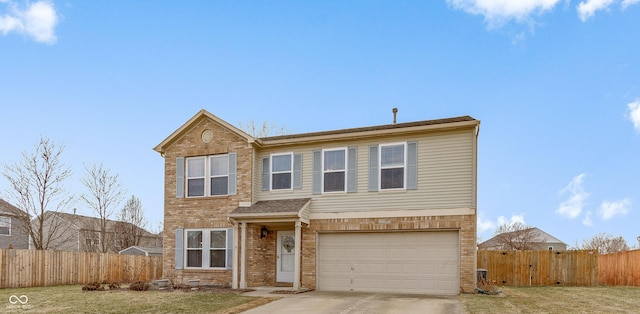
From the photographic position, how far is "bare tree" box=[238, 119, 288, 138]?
3173cm

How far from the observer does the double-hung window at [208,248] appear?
1650 centimetres

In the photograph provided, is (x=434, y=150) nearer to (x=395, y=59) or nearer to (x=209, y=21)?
(x=395, y=59)

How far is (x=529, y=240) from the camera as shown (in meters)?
37.1

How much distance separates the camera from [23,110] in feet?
60.4

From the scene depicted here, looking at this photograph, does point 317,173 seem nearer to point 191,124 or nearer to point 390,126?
point 390,126

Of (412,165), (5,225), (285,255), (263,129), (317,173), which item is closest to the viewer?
(412,165)

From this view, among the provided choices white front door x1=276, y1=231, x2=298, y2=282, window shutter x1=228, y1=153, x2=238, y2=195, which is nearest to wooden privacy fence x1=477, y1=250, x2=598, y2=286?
white front door x1=276, y1=231, x2=298, y2=282

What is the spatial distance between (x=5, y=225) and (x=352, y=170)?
27386mm

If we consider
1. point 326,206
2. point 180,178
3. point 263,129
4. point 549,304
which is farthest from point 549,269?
point 263,129

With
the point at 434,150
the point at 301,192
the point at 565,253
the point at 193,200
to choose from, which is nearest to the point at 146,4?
the point at 193,200

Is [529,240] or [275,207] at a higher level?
[275,207]

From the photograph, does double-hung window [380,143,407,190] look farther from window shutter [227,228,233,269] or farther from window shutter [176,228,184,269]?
window shutter [176,228,184,269]

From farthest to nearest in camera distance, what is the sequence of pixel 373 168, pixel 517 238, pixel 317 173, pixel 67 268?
pixel 517 238
pixel 67 268
pixel 317 173
pixel 373 168

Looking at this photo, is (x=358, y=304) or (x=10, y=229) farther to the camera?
(x=10, y=229)
